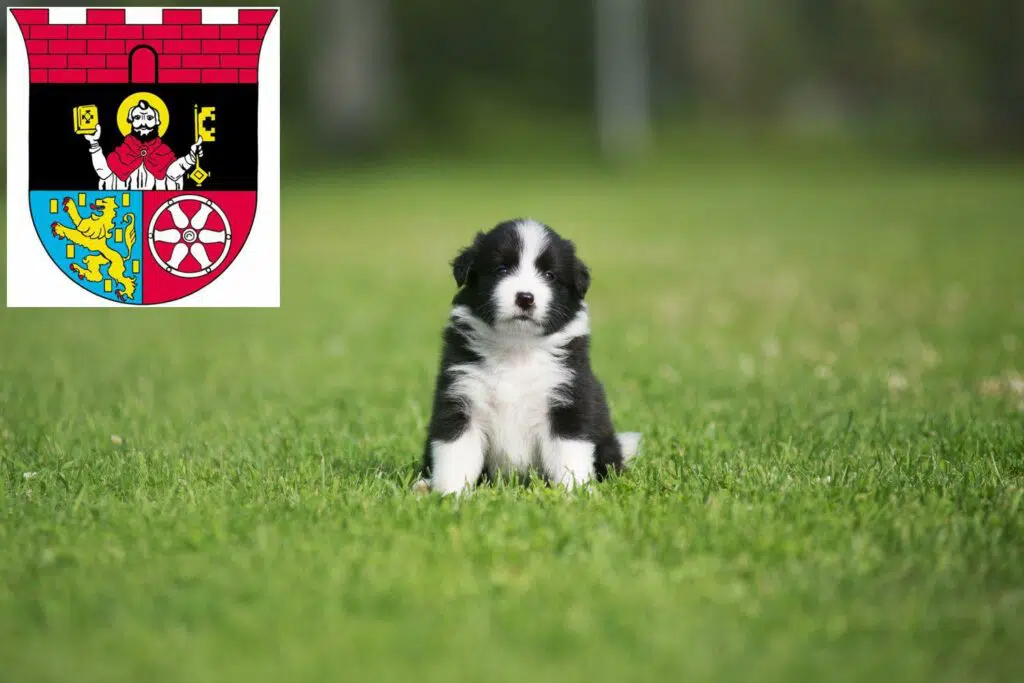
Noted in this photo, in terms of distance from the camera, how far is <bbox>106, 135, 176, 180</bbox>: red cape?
6305 mm

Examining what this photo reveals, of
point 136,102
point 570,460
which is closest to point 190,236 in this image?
point 136,102

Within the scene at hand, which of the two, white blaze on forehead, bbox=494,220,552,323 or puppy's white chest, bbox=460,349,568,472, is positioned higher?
white blaze on forehead, bbox=494,220,552,323

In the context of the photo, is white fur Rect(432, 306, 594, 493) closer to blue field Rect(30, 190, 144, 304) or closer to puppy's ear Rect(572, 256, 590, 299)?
puppy's ear Rect(572, 256, 590, 299)

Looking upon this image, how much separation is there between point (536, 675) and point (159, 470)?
2.88 metres

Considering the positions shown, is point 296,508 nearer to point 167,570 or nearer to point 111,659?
point 167,570

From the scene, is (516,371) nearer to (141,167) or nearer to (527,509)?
(527,509)

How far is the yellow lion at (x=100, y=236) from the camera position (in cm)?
628

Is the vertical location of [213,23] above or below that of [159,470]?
above

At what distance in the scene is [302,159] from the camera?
36.2 meters

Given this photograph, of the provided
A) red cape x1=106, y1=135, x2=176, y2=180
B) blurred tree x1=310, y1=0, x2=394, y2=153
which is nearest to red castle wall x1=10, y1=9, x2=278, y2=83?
red cape x1=106, y1=135, x2=176, y2=180

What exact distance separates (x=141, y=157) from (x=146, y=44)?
60cm

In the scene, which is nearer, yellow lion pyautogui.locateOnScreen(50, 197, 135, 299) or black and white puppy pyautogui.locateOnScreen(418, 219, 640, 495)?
black and white puppy pyautogui.locateOnScreen(418, 219, 640, 495)

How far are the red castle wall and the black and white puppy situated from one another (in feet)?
6.14

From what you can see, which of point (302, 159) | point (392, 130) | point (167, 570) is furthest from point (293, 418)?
point (392, 130)
